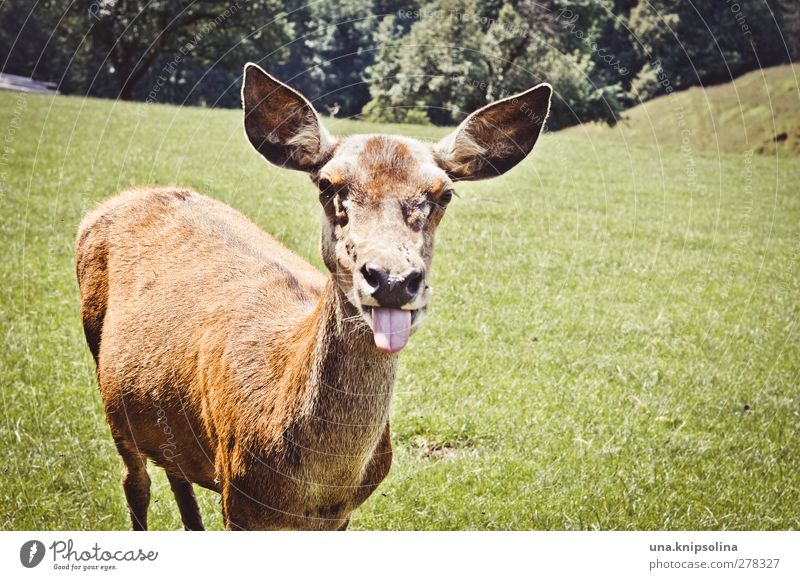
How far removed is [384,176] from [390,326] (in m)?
0.59

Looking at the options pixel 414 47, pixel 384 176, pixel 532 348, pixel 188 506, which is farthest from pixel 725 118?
pixel 188 506

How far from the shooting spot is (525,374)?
6188mm

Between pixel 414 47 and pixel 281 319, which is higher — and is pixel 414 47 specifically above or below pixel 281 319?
above

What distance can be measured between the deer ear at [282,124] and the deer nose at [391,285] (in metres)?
0.88

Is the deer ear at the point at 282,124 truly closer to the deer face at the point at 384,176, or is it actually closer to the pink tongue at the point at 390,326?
the deer face at the point at 384,176

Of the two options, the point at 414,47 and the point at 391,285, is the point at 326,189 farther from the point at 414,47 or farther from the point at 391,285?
the point at 414,47

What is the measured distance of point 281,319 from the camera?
368cm

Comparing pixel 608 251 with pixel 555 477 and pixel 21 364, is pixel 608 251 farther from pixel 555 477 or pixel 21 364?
pixel 21 364

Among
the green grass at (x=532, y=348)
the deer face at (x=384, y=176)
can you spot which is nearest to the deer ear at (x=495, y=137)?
the deer face at (x=384, y=176)

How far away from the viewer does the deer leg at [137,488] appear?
426 centimetres

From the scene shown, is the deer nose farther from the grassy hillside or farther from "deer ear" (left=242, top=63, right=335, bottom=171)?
the grassy hillside

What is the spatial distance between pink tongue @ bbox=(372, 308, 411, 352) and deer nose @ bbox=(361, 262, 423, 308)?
0.05m

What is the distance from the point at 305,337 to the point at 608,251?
20.4 feet

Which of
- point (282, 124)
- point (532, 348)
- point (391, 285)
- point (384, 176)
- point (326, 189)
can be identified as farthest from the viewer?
point (532, 348)
